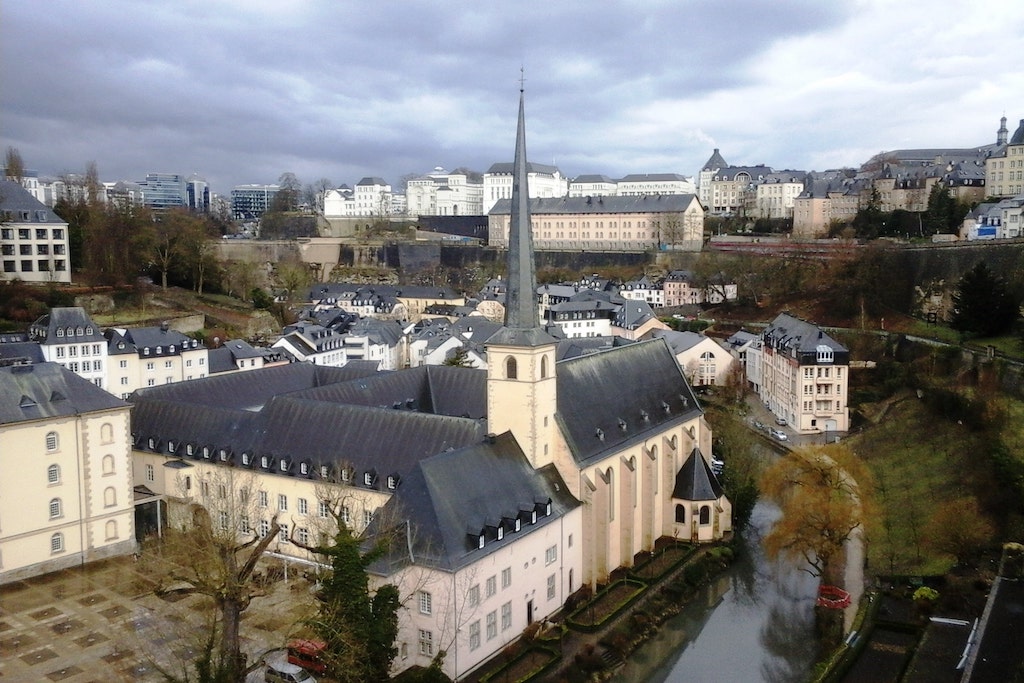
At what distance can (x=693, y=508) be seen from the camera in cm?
3544

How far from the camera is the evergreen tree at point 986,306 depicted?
48.7 meters

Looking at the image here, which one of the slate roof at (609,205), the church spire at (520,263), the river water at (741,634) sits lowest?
the river water at (741,634)

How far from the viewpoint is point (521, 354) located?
28188 millimetres

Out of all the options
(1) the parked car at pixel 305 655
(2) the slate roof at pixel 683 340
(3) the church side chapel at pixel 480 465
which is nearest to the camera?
(1) the parked car at pixel 305 655

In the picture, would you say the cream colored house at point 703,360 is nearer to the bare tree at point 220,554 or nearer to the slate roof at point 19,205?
the bare tree at point 220,554

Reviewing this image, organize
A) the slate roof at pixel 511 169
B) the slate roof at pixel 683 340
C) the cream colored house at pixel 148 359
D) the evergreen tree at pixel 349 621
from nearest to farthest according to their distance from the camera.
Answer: the evergreen tree at pixel 349 621 < the cream colored house at pixel 148 359 < the slate roof at pixel 683 340 < the slate roof at pixel 511 169

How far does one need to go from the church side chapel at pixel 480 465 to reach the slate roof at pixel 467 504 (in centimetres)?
5

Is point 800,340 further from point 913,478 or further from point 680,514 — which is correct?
point 680,514

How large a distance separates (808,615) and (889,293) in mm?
44194

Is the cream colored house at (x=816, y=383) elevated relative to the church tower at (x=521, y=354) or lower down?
lower down

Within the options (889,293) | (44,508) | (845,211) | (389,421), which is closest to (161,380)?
(44,508)

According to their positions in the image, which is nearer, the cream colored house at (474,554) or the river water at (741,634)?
the cream colored house at (474,554)

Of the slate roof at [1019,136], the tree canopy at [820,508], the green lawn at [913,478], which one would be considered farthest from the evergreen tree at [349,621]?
the slate roof at [1019,136]

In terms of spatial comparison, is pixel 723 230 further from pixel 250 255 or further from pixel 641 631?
pixel 641 631
